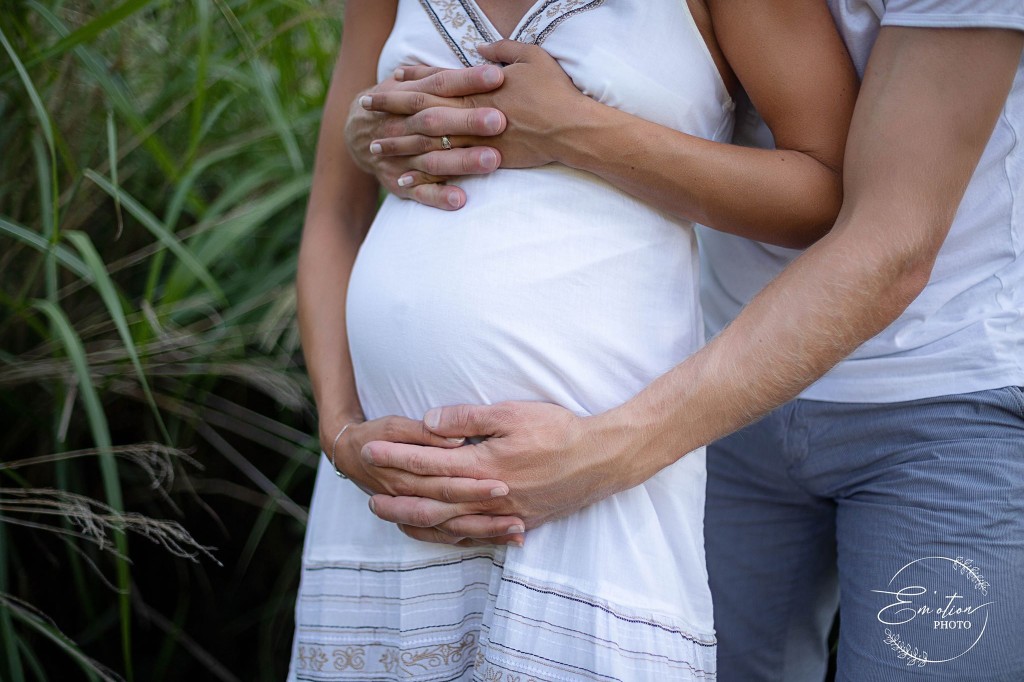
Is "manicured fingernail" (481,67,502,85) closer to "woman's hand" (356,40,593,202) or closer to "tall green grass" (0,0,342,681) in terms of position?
"woman's hand" (356,40,593,202)

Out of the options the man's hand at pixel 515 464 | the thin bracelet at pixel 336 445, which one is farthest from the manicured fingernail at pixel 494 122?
the thin bracelet at pixel 336 445

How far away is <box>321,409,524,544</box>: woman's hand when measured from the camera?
3.51ft

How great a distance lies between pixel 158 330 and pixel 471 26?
0.81m

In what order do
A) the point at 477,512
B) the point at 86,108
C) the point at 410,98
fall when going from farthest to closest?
the point at 86,108
the point at 410,98
the point at 477,512

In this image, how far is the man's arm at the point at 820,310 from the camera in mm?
982

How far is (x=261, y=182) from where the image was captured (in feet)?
6.89

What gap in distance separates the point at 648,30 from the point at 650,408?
0.50m

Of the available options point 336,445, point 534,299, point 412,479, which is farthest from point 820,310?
point 336,445

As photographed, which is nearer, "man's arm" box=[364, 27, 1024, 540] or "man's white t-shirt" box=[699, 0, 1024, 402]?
"man's arm" box=[364, 27, 1024, 540]

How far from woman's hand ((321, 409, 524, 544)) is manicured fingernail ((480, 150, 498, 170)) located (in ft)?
1.19

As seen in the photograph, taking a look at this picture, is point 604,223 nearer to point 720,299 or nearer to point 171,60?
point 720,299

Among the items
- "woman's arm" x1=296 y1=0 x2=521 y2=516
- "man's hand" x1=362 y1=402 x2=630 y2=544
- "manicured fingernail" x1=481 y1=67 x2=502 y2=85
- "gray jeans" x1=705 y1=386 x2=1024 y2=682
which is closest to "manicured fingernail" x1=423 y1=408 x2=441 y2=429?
"man's hand" x1=362 y1=402 x2=630 y2=544

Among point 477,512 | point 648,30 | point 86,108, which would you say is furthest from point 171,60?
point 477,512

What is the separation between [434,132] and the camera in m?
1.18
